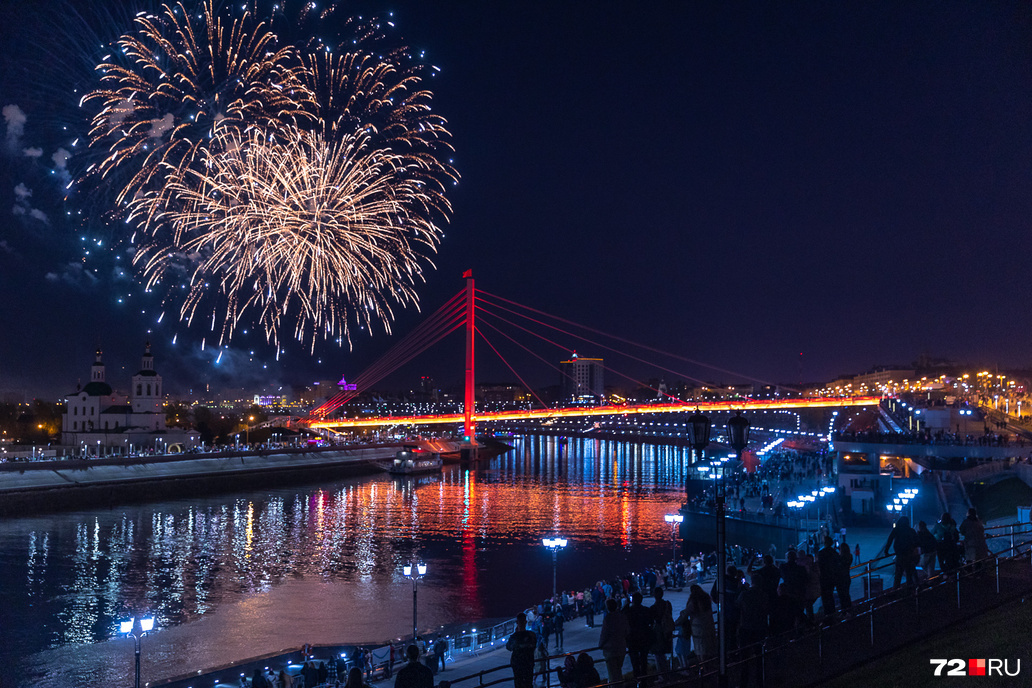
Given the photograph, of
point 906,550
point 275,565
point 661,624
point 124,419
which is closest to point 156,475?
point 124,419

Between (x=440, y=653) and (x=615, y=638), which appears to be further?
(x=440, y=653)

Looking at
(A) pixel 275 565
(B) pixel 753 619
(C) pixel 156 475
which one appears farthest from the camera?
(C) pixel 156 475

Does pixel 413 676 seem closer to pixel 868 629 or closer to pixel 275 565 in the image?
pixel 868 629

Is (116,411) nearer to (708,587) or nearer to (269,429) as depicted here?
(269,429)

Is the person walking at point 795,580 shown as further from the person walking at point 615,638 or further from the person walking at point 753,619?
the person walking at point 615,638

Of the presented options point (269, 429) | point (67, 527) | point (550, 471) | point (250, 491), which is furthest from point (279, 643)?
point (269, 429)

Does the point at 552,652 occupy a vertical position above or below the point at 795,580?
below

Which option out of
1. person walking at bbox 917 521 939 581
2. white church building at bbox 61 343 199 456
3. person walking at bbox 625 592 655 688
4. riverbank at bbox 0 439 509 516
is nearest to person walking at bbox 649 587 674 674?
person walking at bbox 625 592 655 688
